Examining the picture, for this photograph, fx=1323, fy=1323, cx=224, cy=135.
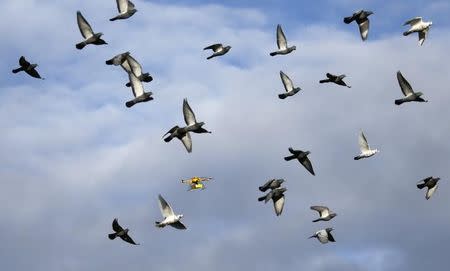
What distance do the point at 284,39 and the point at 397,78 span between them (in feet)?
34.2

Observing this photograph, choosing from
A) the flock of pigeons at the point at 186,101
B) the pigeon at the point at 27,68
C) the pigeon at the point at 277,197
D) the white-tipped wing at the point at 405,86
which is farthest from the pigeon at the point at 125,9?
the white-tipped wing at the point at 405,86

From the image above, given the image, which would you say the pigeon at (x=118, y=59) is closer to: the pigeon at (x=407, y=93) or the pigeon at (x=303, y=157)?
the pigeon at (x=303, y=157)

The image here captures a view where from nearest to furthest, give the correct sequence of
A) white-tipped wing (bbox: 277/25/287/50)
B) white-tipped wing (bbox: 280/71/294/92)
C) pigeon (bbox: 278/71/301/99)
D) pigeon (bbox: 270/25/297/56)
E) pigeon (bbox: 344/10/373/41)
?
1. pigeon (bbox: 344/10/373/41)
2. pigeon (bbox: 278/71/301/99)
3. pigeon (bbox: 270/25/297/56)
4. white-tipped wing (bbox: 280/71/294/92)
5. white-tipped wing (bbox: 277/25/287/50)

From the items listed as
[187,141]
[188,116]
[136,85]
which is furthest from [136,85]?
[187,141]

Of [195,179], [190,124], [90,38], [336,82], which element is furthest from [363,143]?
[195,179]

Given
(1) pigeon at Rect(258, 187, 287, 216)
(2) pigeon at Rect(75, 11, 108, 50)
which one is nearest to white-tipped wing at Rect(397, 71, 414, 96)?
(1) pigeon at Rect(258, 187, 287, 216)

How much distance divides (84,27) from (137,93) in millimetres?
6023

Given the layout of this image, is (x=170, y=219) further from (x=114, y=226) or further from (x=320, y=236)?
(x=320, y=236)

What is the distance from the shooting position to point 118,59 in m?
93.1

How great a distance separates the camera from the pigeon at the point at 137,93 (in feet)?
308

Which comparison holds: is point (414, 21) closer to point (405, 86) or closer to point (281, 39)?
point (405, 86)

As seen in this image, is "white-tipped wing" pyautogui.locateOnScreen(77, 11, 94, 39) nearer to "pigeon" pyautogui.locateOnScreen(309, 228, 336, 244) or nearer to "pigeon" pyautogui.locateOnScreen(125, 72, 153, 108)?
"pigeon" pyautogui.locateOnScreen(125, 72, 153, 108)

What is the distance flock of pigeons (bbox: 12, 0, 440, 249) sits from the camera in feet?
303

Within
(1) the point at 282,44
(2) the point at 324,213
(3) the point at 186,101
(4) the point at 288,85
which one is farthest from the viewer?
(2) the point at 324,213
